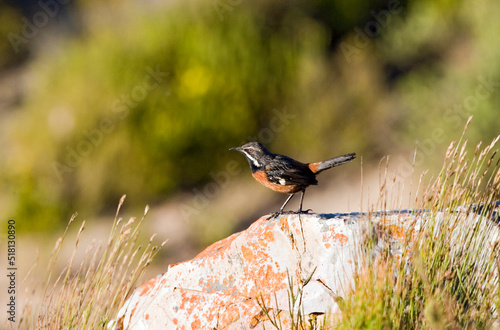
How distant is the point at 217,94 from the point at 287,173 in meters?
6.73

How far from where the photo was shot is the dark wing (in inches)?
190

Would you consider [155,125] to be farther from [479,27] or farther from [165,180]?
[479,27]

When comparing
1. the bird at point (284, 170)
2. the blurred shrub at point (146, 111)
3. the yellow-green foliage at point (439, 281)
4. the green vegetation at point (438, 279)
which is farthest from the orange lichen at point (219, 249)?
the blurred shrub at point (146, 111)

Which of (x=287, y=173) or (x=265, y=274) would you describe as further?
(x=287, y=173)

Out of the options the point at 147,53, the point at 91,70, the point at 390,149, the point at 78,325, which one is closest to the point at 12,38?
the point at 91,70

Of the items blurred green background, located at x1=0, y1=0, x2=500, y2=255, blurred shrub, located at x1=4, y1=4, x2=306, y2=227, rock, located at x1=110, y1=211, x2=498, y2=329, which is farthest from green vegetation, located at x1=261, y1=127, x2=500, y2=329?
blurred shrub, located at x1=4, y1=4, x2=306, y2=227

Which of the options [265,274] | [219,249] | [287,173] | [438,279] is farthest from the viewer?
[287,173]

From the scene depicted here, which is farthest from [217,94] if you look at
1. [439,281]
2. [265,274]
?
[439,281]

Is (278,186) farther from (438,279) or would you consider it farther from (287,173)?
(438,279)

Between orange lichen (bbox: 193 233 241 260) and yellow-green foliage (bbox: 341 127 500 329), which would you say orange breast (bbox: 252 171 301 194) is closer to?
orange lichen (bbox: 193 233 241 260)

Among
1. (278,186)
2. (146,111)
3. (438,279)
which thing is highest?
(146,111)

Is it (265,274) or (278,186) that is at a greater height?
(278,186)

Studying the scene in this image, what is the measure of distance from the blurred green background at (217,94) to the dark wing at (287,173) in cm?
587

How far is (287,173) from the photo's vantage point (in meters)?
4.83
